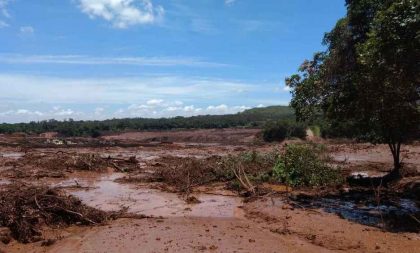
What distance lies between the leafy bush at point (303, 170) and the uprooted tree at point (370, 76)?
2.09 m

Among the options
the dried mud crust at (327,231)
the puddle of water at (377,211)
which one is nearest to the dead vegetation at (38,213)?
the dried mud crust at (327,231)

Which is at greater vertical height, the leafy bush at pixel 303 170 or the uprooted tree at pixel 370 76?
the uprooted tree at pixel 370 76

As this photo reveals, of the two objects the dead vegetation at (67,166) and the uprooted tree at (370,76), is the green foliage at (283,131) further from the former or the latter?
the uprooted tree at (370,76)

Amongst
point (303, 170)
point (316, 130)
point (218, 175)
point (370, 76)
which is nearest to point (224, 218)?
point (370, 76)

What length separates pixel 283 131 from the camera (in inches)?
1973

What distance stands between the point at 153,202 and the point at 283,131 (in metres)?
35.7

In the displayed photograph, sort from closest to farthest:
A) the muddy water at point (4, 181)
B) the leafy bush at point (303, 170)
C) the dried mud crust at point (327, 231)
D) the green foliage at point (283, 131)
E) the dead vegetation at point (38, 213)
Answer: the dried mud crust at point (327, 231)
the dead vegetation at point (38, 213)
the leafy bush at point (303, 170)
the muddy water at point (4, 181)
the green foliage at point (283, 131)

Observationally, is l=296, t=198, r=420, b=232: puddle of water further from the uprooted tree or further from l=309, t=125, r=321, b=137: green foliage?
l=309, t=125, r=321, b=137: green foliage

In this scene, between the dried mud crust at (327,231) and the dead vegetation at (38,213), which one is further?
the dead vegetation at (38,213)

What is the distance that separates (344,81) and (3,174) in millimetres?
16061

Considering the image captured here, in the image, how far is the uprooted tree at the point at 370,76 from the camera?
38.4ft

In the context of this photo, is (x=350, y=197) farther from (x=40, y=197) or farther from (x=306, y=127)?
(x=306, y=127)

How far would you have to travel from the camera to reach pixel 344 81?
15.2 meters

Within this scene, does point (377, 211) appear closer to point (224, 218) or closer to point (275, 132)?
point (224, 218)
